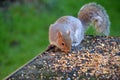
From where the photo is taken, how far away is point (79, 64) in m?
3.22

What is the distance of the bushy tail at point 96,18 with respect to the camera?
13.5ft

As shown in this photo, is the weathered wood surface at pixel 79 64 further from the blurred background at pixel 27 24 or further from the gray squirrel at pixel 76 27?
the blurred background at pixel 27 24

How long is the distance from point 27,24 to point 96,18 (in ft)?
7.97

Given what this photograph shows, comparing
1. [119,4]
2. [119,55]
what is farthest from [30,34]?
[119,55]

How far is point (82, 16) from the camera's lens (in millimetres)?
4199

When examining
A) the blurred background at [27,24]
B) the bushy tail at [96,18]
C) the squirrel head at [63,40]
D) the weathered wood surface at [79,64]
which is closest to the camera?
the weathered wood surface at [79,64]

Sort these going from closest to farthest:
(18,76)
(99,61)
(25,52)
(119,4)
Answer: (18,76), (99,61), (25,52), (119,4)

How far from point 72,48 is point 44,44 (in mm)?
2391

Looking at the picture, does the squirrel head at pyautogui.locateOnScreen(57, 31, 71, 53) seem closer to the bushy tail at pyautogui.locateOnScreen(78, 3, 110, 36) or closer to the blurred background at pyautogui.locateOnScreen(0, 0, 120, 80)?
the bushy tail at pyautogui.locateOnScreen(78, 3, 110, 36)

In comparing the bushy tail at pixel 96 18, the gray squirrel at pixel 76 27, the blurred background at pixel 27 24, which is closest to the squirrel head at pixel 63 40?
the gray squirrel at pixel 76 27

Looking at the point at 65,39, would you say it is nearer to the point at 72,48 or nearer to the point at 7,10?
the point at 72,48

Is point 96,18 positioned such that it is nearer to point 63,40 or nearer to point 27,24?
point 63,40

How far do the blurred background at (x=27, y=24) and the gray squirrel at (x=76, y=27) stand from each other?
4.86 feet

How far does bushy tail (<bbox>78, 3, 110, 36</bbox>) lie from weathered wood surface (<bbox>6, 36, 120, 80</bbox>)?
430 millimetres
